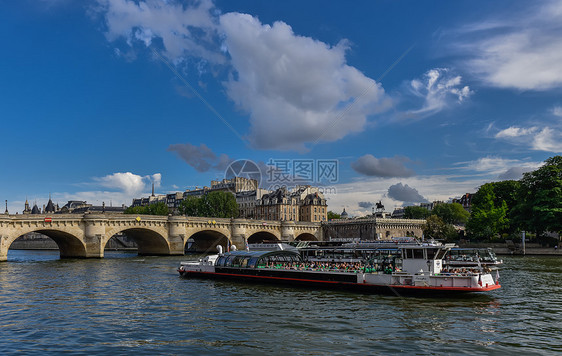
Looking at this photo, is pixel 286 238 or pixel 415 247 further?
pixel 286 238

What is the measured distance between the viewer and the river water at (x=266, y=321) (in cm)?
2116

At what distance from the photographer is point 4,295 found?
119 feet

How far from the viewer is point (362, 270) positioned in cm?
3988

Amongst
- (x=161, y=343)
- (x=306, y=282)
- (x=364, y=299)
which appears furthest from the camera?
(x=306, y=282)

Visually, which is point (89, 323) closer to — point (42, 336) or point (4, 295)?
point (42, 336)

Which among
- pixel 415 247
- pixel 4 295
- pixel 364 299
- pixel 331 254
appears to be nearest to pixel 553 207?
pixel 331 254

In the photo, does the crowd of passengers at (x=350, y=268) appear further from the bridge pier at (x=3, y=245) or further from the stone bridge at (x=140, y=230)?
the bridge pier at (x=3, y=245)

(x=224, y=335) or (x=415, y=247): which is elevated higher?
(x=415, y=247)

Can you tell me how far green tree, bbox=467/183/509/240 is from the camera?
318ft

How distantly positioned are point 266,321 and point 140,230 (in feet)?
217

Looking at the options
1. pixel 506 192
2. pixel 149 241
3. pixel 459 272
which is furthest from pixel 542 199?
pixel 149 241

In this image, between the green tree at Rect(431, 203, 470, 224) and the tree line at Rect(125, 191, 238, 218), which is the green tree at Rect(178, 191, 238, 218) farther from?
the green tree at Rect(431, 203, 470, 224)

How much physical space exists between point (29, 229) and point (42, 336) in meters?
51.7

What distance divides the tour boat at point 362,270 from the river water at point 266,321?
1.43 meters
